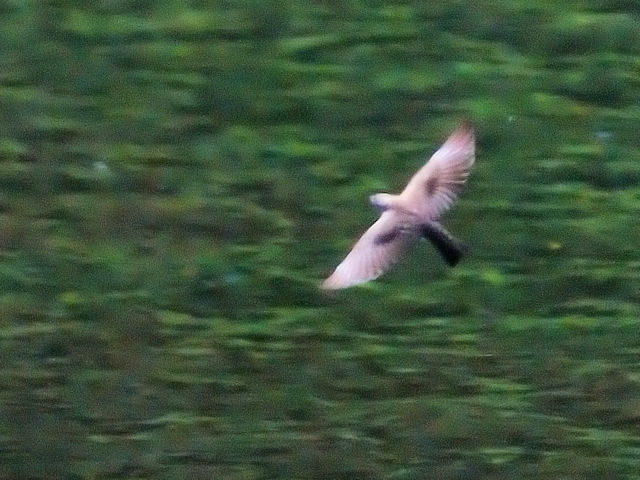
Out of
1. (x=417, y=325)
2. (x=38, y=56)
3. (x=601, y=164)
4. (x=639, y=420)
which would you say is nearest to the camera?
(x=639, y=420)

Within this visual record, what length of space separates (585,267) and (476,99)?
1.24 m

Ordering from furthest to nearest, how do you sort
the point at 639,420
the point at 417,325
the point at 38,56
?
1. the point at 38,56
2. the point at 417,325
3. the point at 639,420

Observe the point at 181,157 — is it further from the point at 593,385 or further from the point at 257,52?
the point at 593,385

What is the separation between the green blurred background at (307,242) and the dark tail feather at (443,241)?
0.33m

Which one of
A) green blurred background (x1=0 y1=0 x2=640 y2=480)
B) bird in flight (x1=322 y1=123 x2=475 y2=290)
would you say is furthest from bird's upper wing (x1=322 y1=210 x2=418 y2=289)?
green blurred background (x1=0 y1=0 x2=640 y2=480)

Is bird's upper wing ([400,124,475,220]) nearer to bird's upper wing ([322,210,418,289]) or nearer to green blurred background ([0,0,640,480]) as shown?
bird's upper wing ([322,210,418,289])

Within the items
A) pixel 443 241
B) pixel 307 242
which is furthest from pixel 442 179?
pixel 307 242

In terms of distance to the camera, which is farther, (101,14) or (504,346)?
(101,14)

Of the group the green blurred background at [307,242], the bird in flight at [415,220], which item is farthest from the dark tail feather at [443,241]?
the green blurred background at [307,242]

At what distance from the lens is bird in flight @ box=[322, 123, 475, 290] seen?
6.27 meters

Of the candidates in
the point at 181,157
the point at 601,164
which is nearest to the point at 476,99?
the point at 601,164

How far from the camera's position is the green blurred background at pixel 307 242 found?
20.4 feet

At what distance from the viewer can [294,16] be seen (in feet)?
28.7

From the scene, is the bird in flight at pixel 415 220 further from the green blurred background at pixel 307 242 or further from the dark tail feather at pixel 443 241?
the green blurred background at pixel 307 242
